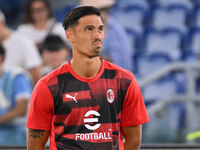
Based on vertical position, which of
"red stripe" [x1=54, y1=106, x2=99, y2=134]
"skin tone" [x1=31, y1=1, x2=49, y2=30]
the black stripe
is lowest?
"red stripe" [x1=54, y1=106, x2=99, y2=134]

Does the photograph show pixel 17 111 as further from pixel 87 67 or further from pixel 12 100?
pixel 87 67

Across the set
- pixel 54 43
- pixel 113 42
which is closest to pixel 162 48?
pixel 113 42

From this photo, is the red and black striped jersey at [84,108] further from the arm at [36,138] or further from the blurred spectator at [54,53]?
the blurred spectator at [54,53]

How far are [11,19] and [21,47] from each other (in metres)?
2.15

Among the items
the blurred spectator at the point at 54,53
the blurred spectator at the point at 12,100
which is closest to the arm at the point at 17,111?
the blurred spectator at the point at 12,100

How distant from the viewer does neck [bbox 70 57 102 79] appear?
2174mm

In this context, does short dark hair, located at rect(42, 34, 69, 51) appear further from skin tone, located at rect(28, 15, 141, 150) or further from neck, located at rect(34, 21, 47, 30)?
skin tone, located at rect(28, 15, 141, 150)

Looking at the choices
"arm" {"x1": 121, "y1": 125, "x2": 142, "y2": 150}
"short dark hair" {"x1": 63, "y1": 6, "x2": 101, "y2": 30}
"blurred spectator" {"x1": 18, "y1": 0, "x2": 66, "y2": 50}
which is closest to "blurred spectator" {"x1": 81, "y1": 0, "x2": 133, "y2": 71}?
"blurred spectator" {"x1": 18, "y1": 0, "x2": 66, "y2": 50}

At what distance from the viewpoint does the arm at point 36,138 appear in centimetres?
220

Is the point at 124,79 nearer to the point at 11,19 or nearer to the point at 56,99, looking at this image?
the point at 56,99

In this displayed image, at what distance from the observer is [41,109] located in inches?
84.9

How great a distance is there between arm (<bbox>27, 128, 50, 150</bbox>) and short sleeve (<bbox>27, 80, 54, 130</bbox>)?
0.03 meters

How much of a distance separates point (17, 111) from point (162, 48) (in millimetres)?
2919

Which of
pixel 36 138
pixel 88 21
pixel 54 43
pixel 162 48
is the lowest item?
pixel 36 138
